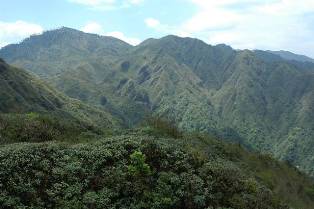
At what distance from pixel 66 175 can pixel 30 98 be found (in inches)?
6257

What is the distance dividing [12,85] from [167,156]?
537ft

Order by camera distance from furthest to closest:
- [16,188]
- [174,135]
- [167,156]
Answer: [174,135], [167,156], [16,188]

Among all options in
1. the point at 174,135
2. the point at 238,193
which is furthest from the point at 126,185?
the point at 174,135

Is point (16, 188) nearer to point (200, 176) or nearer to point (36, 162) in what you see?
point (36, 162)

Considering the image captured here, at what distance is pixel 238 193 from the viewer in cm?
3316

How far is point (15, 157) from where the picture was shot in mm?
31031

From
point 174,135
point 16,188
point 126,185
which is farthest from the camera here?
point 174,135

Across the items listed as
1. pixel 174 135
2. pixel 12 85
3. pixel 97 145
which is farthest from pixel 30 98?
pixel 97 145

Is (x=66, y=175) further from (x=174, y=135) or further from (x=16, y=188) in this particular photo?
(x=174, y=135)

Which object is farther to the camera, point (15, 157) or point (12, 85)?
point (12, 85)

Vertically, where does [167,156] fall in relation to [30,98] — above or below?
above

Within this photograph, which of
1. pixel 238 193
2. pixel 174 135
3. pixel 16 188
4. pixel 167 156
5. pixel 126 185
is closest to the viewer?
pixel 16 188

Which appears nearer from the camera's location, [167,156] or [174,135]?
[167,156]

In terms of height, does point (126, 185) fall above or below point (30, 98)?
above
